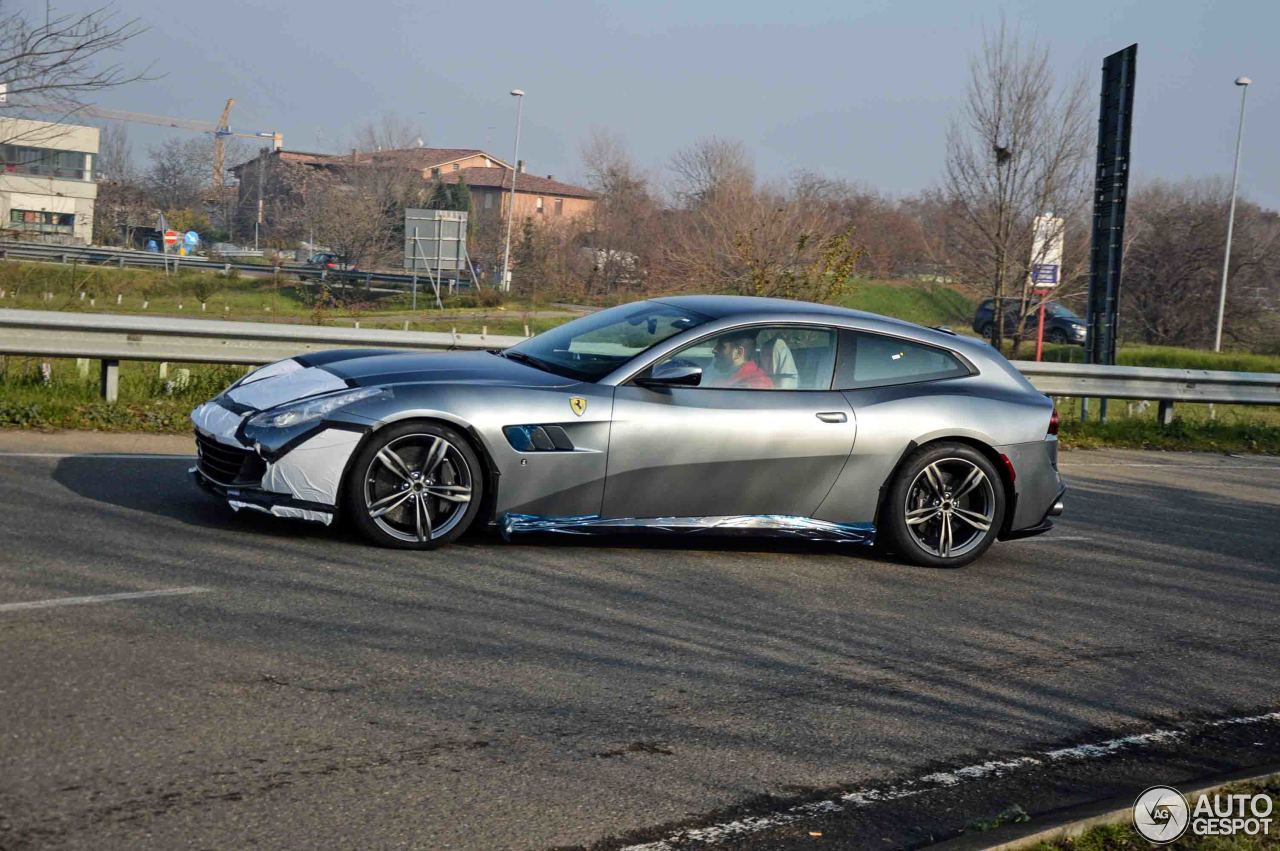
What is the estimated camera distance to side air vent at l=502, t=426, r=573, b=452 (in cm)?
689

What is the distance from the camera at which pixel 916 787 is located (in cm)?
430

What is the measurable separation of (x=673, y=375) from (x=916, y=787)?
3213 mm

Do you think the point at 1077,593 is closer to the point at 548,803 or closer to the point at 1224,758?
the point at 1224,758

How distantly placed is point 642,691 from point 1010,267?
74.7 feet

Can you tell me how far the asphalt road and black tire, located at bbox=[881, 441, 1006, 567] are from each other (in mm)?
185

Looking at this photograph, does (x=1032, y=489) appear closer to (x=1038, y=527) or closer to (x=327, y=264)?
(x=1038, y=527)

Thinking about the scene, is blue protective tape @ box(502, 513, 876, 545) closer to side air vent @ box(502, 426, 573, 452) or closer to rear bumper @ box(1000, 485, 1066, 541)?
side air vent @ box(502, 426, 573, 452)

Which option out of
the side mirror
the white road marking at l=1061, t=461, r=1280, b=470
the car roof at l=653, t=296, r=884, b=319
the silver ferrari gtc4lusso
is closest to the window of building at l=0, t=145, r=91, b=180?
the silver ferrari gtc4lusso

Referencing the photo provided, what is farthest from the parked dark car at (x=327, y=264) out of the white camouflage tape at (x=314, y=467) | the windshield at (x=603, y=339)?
the white camouflage tape at (x=314, y=467)

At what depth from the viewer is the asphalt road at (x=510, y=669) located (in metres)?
3.81

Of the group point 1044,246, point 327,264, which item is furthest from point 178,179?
point 1044,246

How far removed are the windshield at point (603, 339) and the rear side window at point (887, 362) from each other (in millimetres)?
899

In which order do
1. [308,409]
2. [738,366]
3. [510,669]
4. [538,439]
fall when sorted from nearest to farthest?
[510,669] → [308,409] → [538,439] → [738,366]

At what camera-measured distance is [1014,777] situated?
14.7ft
